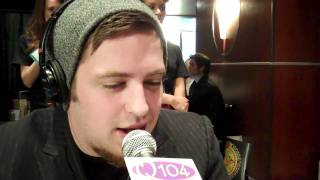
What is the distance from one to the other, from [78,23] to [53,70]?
0.39ft

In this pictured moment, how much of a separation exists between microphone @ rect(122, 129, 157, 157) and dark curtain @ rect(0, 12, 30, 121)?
2822 mm

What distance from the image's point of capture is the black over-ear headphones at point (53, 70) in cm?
94

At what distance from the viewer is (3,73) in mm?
3529

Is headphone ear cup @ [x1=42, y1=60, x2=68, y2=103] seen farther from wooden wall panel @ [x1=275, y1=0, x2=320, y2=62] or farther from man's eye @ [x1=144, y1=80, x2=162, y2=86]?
wooden wall panel @ [x1=275, y1=0, x2=320, y2=62]

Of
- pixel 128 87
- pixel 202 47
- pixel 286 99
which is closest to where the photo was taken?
pixel 128 87

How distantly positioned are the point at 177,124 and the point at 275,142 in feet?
8.04

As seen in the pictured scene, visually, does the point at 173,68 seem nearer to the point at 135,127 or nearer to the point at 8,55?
the point at 135,127

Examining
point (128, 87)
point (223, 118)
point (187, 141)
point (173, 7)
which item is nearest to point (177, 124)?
point (187, 141)

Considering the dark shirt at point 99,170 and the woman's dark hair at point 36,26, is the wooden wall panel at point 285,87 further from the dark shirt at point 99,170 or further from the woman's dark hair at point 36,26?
the dark shirt at point 99,170

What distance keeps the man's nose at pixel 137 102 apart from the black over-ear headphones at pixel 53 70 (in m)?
0.16

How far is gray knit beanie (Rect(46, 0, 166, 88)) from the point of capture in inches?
34.4

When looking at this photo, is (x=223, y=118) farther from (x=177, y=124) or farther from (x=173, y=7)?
(x=173, y=7)

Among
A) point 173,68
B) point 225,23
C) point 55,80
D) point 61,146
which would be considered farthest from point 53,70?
point 225,23

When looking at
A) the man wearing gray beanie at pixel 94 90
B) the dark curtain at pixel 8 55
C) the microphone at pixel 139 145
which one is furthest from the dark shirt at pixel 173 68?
the dark curtain at pixel 8 55
